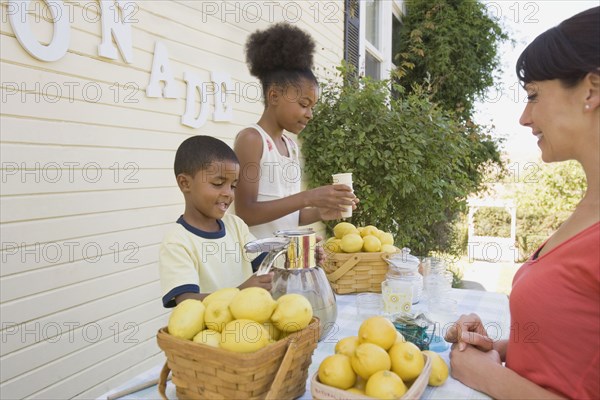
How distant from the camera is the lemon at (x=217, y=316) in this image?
110 cm

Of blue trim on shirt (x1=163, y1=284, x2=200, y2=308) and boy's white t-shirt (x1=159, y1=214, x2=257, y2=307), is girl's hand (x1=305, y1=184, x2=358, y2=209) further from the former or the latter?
blue trim on shirt (x1=163, y1=284, x2=200, y2=308)

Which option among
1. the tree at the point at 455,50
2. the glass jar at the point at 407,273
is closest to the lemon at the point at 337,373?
the glass jar at the point at 407,273

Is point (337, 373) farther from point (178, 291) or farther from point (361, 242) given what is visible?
point (361, 242)

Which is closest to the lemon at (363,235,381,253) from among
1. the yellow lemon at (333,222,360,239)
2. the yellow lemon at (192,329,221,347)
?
the yellow lemon at (333,222,360,239)

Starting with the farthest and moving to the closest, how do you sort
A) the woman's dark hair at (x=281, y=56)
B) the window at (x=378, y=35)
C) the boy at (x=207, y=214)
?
1. the window at (x=378, y=35)
2. the woman's dark hair at (x=281, y=56)
3. the boy at (x=207, y=214)

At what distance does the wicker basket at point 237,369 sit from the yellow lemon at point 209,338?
0.13 ft

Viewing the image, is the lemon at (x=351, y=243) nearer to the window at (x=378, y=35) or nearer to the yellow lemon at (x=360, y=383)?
the yellow lemon at (x=360, y=383)

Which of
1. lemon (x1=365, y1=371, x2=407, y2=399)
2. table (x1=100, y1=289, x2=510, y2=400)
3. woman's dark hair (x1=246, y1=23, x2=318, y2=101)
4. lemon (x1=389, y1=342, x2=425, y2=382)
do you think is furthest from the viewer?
woman's dark hair (x1=246, y1=23, x2=318, y2=101)

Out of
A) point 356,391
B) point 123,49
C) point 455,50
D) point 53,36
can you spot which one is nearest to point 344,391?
point 356,391

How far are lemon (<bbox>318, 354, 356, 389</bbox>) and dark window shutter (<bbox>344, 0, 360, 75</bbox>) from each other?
5558 mm

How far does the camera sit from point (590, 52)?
1088 mm

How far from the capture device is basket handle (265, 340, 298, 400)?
973 mm

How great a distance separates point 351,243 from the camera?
1979 mm

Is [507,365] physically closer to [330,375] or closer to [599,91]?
[330,375]
